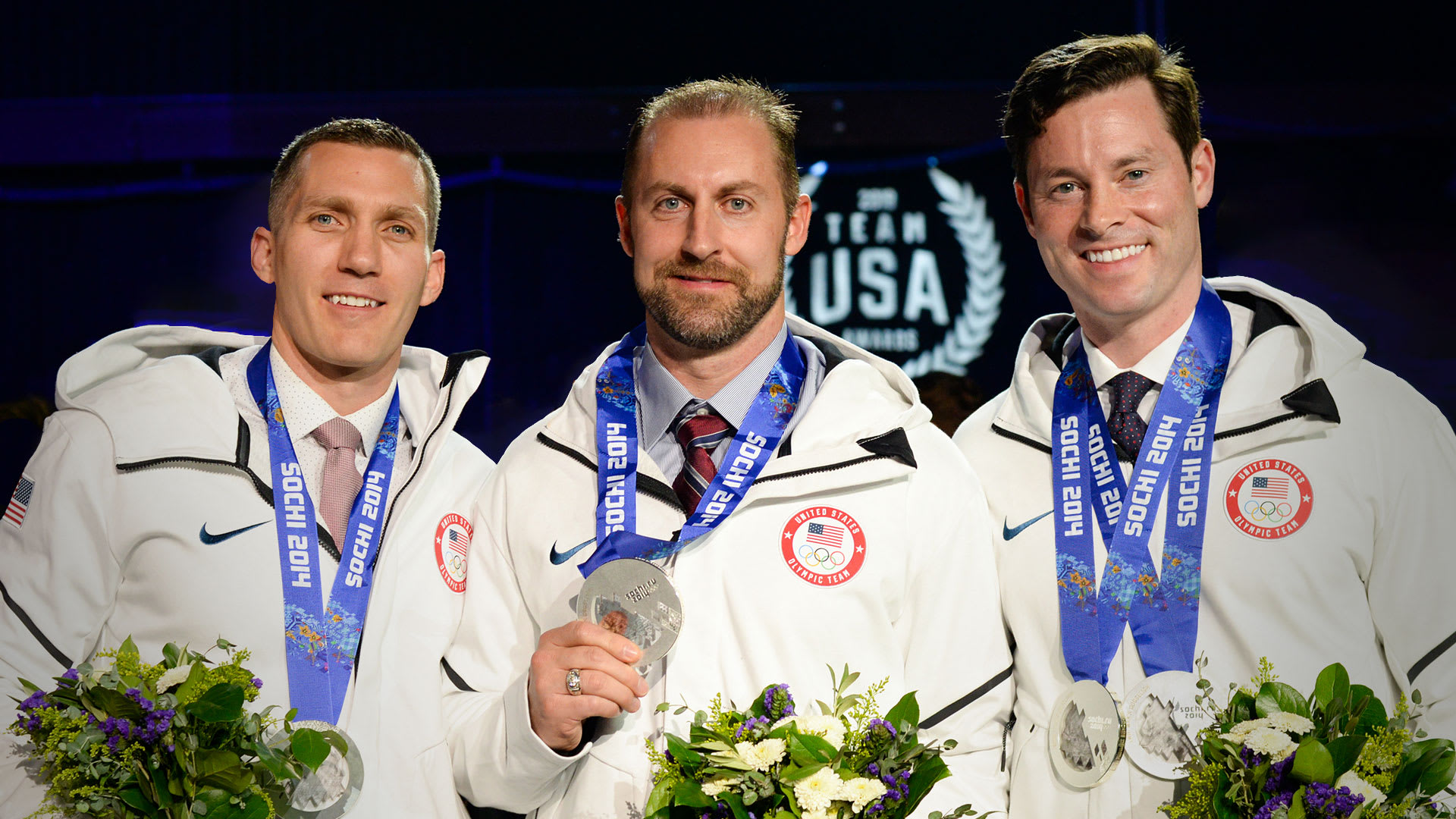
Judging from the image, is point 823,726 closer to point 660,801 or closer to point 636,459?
point 660,801

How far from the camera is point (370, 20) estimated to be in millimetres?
4688

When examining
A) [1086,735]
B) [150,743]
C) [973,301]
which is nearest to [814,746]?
[1086,735]

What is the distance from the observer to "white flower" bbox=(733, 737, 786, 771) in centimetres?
186

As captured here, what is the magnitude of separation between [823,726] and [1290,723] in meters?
0.73

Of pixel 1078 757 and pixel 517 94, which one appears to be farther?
pixel 517 94

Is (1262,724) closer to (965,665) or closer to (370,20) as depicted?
(965,665)

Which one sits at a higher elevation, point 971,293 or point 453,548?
point 971,293

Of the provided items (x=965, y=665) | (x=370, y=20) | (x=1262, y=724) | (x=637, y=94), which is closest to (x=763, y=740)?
(x=965, y=665)

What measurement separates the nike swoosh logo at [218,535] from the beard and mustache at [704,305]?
2.82 feet

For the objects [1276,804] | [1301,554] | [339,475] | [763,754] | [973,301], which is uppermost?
[973,301]

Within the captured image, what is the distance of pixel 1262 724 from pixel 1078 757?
0.37 metres

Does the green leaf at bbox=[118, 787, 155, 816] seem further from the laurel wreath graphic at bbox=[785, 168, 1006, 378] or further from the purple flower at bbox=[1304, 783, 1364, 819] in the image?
the laurel wreath graphic at bbox=[785, 168, 1006, 378]

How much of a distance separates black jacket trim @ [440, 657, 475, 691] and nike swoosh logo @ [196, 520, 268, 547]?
433 millimetres

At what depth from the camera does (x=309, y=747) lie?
204 centimetres
